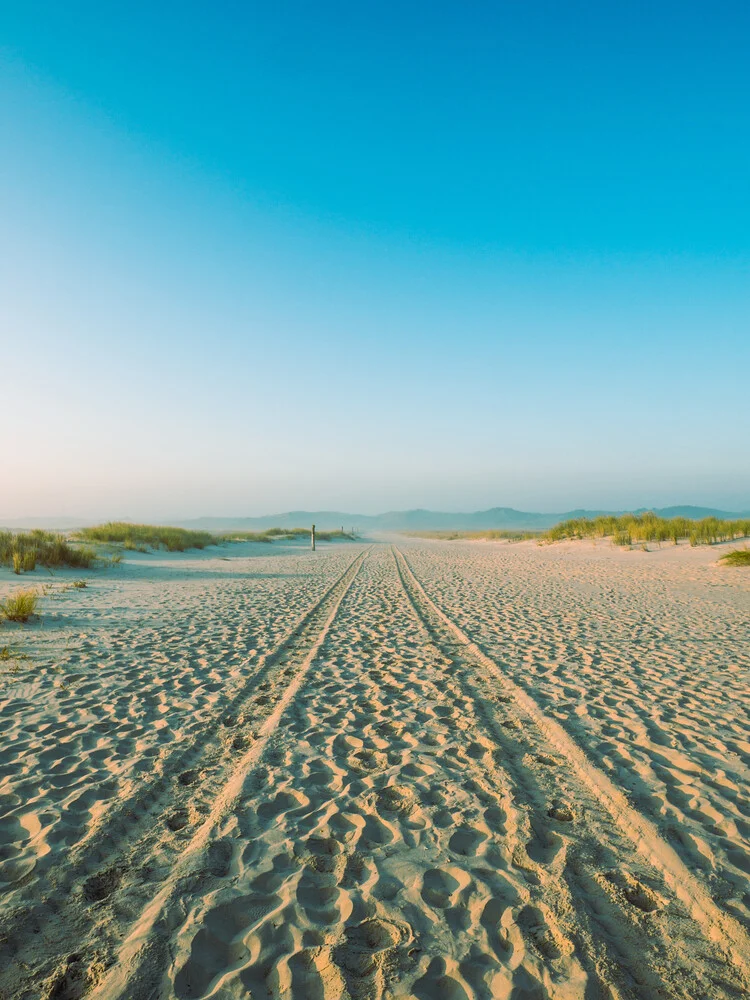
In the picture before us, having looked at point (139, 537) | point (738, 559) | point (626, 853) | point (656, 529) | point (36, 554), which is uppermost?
point (139, 537)

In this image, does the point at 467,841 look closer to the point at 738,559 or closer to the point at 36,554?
the point at 36,554

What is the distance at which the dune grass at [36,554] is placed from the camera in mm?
14938

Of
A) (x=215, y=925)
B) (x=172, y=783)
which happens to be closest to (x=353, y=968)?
(x=215, y=925)

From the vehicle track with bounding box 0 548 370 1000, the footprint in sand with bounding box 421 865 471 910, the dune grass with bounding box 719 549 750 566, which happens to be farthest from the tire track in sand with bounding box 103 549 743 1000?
the dune grass with bounding box 719 549 750 566

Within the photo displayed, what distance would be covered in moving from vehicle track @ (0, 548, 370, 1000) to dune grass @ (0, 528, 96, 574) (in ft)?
41.4

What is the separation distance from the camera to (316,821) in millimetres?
3496

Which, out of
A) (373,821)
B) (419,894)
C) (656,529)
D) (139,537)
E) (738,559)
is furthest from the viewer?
(139,537)

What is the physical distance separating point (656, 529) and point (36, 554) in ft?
88.5

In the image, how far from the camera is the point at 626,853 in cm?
320

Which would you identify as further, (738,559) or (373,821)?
(738,559)

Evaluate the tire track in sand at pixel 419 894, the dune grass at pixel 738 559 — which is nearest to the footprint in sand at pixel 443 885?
the tire track in sand at pixel 419 894

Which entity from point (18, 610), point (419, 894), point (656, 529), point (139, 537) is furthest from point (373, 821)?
point (139, 537)

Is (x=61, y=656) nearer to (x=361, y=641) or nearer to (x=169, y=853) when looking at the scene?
(x=361, y=641)

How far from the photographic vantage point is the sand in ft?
7.86
